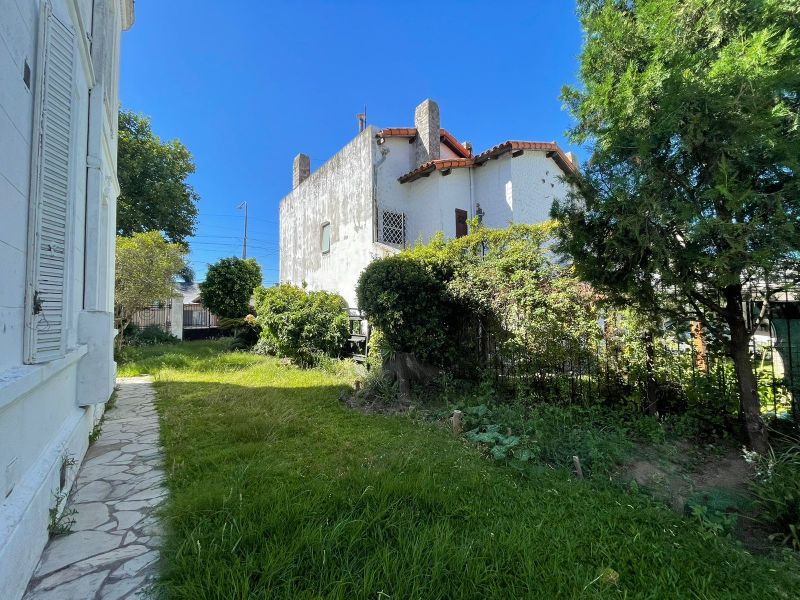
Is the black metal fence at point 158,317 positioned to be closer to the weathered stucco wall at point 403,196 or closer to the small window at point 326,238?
the small window at point 326,238

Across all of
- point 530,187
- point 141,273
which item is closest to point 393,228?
point 530,187

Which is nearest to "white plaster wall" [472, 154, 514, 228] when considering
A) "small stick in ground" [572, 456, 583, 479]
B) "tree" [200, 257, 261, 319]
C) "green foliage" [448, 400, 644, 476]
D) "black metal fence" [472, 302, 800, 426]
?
"black metal fence" [472, 302, 800, 426]

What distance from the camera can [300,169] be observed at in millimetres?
17125

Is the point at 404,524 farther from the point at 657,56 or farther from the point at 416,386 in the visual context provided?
the point at 657,56

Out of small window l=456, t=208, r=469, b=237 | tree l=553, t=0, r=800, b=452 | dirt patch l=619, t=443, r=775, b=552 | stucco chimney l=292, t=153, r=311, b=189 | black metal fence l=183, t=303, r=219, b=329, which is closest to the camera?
dirt patch l=619, t=443, r=775, b=552

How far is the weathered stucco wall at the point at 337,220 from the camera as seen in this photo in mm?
11930

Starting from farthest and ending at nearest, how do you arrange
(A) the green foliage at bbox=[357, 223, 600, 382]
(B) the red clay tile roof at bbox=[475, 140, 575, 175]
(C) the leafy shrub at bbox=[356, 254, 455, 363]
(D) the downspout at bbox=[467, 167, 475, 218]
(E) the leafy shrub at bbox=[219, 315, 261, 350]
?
(E) the leafy shrub at bbox=[219, 315, 261, 350] < (D) the downspout at bbox=[467, 167, 475, 218] < (B) the red clay tile roof at bbox=[475, 140, 575, 175] < (C) the leafy shrub at bbox=[356, 254, 455, 363] < (A) the green foliage at bbox=[357, 223, 600, 382]

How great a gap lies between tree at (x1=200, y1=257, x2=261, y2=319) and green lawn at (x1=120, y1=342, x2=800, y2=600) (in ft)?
40.7

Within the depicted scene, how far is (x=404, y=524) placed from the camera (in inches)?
97.3

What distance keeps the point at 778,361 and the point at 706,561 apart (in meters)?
3.04

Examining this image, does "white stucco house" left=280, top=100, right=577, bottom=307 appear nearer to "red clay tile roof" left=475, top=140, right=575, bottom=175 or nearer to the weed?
"red clay tile roof" left=475, top=140, right=575, bottom=175

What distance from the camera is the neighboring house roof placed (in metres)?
12.1

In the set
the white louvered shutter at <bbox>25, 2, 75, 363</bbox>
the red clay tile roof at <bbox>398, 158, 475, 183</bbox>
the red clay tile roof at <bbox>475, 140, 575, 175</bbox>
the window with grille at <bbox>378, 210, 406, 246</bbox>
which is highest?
the red clay tile roof at <bbox>475, 140, 575, 175</bbox>

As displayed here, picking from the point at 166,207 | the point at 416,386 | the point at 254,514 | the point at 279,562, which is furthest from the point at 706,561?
the point at 166,207
